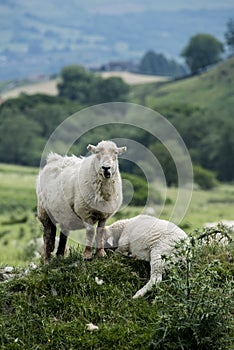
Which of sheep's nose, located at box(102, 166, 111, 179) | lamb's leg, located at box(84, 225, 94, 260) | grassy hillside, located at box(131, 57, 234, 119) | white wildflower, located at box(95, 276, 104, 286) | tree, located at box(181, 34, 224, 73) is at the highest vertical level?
tree, located at box(181, 34, 224, 73)

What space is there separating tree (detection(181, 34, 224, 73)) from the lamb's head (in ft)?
548

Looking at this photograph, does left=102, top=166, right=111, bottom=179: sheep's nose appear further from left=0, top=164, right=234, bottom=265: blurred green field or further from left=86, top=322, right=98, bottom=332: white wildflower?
left=0, top=164, right=234, bottom=265: blurred green field

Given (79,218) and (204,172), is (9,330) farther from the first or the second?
(204,172)

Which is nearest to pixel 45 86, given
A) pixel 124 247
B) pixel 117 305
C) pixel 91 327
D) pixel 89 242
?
pixel 124 247

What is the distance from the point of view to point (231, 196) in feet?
266

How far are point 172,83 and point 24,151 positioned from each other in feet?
187

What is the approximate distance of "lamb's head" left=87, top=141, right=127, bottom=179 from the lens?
33.3 feet

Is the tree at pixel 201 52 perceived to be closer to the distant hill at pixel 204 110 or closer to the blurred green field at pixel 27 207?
the distant hill at pixel 204 110

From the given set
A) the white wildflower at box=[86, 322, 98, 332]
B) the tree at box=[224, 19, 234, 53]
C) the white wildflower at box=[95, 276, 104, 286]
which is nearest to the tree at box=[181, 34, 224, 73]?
the tree at box=[224, 19, 234, 53]

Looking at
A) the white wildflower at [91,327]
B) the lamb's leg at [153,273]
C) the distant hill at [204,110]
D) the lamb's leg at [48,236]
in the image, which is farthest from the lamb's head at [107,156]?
the distant hill at [204,110]

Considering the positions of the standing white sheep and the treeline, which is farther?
the treeline

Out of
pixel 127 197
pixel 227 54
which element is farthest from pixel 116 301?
pixel 227 54

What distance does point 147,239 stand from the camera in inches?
425

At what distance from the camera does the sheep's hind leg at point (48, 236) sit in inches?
463
